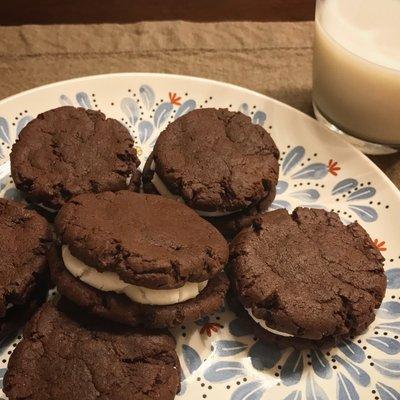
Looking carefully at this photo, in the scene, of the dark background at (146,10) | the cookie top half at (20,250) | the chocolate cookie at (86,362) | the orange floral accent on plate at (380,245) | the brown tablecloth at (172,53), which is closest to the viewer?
the chocolate cookie at (86,362)

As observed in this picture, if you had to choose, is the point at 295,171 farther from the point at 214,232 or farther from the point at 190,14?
the point at 190,14

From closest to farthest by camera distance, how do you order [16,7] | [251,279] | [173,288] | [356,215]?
[173,288], [251,279], [356,215], [16,7]

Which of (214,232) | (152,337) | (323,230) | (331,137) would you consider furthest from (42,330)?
(331,137)

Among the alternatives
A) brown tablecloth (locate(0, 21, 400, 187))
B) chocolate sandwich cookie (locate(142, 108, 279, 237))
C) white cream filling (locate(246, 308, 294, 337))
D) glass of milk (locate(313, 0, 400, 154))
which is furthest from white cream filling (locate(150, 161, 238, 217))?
brown tablecloth (locate(0, 21, 400, 187))

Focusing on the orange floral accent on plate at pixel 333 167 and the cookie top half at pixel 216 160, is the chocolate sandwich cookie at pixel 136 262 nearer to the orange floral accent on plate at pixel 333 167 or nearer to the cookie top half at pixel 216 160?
the cookie top half at pixel 216 160

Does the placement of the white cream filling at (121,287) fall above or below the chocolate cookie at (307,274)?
above

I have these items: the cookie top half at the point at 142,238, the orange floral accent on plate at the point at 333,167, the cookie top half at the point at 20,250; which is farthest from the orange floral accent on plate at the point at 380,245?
the cookie top half at the point at 20,250
